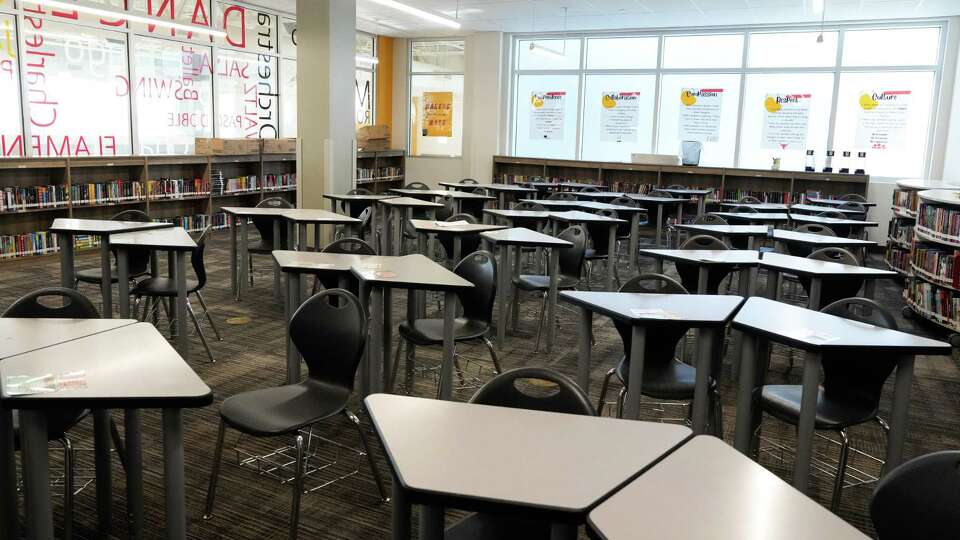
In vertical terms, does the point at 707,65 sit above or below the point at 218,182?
above

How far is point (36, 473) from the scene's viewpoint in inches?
86.6

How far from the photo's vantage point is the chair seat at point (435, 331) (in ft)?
13.8

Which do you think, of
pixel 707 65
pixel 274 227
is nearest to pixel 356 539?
pixel 274 227

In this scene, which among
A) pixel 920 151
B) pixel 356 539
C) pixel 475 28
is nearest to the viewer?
pixel 356 539

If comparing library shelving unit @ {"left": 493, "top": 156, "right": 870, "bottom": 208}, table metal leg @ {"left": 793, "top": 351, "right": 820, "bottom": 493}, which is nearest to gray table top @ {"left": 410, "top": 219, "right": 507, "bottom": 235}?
table metal leg @ {"left": 793, "top": 351, "right": 820, "bottom": 493}

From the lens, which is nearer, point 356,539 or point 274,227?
point 356,539

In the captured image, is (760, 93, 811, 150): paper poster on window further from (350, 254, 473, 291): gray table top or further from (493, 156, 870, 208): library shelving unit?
(350, 254, 473, 291): gray table top

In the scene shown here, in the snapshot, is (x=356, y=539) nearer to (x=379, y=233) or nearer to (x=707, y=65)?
(x=379, y=233)

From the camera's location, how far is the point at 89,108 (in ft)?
30.9

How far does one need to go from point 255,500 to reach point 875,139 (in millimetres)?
11754

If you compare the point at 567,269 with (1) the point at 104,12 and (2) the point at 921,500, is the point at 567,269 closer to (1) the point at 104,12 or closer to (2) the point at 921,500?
(2) the point at 921,500

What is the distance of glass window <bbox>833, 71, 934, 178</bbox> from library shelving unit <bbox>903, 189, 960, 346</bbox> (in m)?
4.70

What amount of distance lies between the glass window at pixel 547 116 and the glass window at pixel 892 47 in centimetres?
470

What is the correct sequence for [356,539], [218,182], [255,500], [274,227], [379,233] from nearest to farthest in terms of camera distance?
1. [356,539]
2. [255,500]
3. [274,227]
4. [379,233]
5. [218,182]
